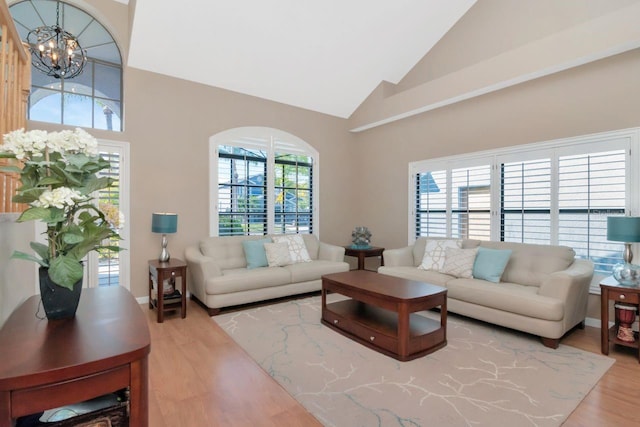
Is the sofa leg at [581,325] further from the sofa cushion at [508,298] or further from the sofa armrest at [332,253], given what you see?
the sofa armrest at [332,253]

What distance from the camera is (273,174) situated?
5.23 m

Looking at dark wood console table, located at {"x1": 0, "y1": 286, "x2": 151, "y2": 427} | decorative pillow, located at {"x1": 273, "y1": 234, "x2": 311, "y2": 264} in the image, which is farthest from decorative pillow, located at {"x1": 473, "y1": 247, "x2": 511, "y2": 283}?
dark wood console table, located at {"x1": 0, "y1": 286, "x2": 151, "y2": 427}

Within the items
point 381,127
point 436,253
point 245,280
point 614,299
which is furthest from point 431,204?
point 245,280

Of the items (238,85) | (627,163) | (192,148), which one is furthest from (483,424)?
(238,85)

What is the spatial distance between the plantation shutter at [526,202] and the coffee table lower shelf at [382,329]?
1.92m

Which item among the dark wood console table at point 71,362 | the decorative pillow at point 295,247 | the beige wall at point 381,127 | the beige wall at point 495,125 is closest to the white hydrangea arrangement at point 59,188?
the dark wood console table at point 71,362

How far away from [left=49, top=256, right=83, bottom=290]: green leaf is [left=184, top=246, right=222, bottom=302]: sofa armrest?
8.77 feet

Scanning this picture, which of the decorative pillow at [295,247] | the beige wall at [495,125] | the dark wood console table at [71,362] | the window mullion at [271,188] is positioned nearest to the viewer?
the dark wood console table at [71,362]

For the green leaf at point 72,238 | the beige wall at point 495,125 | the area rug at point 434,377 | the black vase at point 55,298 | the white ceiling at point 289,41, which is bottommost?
the area rug at point 434,377

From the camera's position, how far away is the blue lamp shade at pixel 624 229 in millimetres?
2807

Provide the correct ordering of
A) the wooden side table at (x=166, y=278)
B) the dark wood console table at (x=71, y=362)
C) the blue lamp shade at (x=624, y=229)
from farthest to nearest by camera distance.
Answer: the wooden side table at (x=166, y=278) → the blue lamp shade at (x=624, y=229) → the dark wood console table at (x=71, y=362)

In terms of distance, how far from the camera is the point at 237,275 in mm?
3912

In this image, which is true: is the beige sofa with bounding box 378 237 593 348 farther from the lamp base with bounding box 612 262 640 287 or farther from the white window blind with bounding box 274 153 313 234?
the white window blind with bounding box 274 153 313 234

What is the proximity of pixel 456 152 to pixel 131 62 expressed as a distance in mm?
4501
